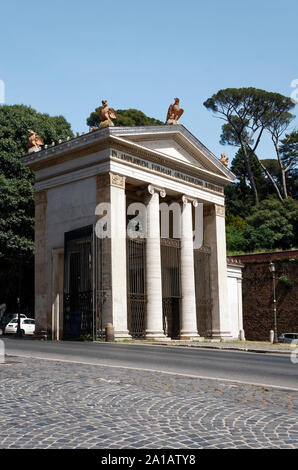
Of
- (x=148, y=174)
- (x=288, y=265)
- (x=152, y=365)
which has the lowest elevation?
(x=152, y=365)

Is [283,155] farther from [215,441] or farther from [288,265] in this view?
[215,441]

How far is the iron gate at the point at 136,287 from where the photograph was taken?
93.9 feet

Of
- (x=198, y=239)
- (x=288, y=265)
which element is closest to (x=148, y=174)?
(x=198, y=239)

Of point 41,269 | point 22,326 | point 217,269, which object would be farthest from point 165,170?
point 22,326

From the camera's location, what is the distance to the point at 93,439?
5906 millimetres

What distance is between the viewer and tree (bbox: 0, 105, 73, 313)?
3781 centimetres

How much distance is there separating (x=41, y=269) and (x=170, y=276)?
6.89 metres

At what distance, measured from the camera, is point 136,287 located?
2912 centimetres

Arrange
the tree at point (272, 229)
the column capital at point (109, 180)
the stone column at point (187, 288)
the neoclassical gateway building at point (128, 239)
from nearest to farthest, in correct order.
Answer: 1. the neoclassical gateway building at point (128, 239)
2. the column capital at point (109, 180)
3. the stone column at point (187, 288)
4. the tree at point (272, 229)

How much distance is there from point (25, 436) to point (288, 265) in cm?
4158

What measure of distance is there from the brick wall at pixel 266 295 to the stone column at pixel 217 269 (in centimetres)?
1164

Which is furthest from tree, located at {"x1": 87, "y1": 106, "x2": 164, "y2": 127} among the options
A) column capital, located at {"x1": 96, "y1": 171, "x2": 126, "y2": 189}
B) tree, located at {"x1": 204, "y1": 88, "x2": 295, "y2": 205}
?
column capital, located at {"x1": 96, "y1": 171, "x2": 126, "y2": 189}
